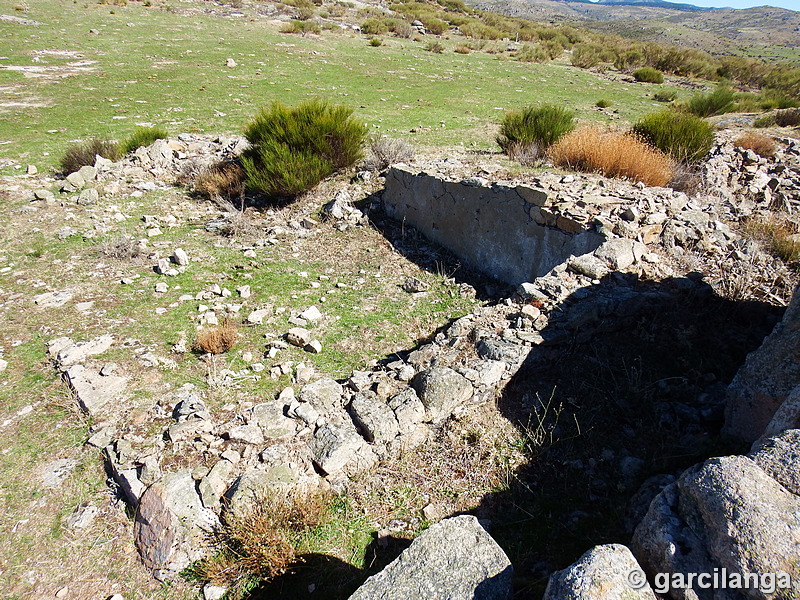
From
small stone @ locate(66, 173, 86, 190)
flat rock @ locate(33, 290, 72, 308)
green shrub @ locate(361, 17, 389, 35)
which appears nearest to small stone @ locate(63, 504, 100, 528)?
flat rock @ locate(33, 290, 72, 308)

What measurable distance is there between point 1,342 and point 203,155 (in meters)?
5.89

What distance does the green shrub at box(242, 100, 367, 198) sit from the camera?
784cm

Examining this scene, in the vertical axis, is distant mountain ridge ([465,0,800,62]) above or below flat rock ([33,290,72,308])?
above

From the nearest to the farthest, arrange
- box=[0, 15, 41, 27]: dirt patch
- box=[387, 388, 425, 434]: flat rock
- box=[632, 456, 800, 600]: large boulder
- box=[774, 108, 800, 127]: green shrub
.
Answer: box=[632, 456, 800, 600]: large boulder, box=[387, 388, 425, 434]: flat rock, box=[774, 108, 800, 127]: green shrub, box=[0, 15, 41, 27]: dirt patch

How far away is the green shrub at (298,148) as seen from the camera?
784 cm

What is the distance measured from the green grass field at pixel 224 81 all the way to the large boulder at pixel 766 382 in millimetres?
7457

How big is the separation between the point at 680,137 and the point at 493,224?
174 inches

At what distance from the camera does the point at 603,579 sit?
166 centimetres

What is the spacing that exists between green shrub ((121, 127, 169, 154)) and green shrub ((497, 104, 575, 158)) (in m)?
7.01

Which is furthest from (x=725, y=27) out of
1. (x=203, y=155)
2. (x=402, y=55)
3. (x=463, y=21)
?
(x=203, y=155)

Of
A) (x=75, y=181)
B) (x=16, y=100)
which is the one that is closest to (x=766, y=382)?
(x=75, y=181)

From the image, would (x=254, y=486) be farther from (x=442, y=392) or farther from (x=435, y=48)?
(x=435, y=48)

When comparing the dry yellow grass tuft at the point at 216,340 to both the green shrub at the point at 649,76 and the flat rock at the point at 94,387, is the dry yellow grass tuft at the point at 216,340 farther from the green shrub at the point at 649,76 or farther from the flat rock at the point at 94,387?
the green shrub at the point at 649,76

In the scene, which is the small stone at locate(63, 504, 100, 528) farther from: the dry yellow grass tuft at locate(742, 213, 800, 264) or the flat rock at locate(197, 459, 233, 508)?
the dry yellow grass tuft at locate(742, 213, 800, 264)
